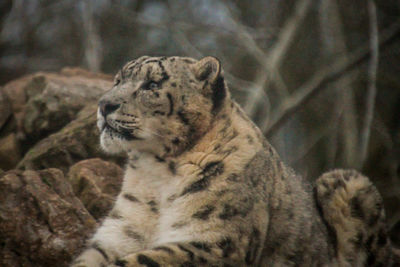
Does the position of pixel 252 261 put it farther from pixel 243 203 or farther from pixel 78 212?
pixel 78 212

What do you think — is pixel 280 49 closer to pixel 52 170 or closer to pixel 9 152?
pixel 9 152

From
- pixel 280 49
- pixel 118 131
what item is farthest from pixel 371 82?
pixel 118 131

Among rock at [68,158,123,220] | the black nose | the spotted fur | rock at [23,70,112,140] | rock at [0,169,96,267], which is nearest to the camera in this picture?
the spotted fur

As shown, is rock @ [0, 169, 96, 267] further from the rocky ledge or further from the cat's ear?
the cat's ear

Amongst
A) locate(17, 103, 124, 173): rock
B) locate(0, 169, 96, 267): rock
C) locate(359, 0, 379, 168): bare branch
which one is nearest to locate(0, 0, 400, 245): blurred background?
locate(359, 0, 379, 168): bare branch

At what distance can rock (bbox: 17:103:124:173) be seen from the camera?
255 inches

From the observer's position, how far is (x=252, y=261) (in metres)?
4.03

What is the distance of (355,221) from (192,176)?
1.79 m

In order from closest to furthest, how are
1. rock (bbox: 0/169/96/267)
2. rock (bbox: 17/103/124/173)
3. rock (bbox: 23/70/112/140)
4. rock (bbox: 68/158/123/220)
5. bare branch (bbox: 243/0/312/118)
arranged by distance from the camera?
rock (bbox: 0/169/96/267)
rock (bbox: 68/158/123/220)
rock (bbox: 17/103/124/173)
rock (bbox: 23/70/112/140)
bare branch (bbox: 243/0/312/118)

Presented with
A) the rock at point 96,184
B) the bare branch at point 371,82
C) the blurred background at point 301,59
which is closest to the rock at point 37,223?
the rock at point 96,184

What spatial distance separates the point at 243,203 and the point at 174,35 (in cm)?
537

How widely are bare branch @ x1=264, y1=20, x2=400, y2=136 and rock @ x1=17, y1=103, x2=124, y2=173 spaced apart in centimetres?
281

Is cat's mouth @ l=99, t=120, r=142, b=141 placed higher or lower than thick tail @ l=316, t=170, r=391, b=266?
higher

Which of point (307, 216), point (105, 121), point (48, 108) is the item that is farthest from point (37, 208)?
point (48, 108)
